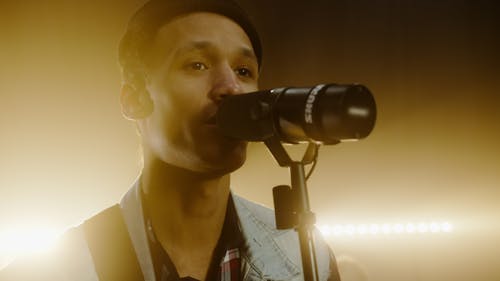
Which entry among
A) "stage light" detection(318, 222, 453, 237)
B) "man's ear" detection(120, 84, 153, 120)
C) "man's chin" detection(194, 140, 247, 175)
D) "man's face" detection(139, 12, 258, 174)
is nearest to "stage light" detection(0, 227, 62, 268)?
"stage light" detection(318, 222, 453, 237)

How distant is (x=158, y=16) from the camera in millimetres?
1614

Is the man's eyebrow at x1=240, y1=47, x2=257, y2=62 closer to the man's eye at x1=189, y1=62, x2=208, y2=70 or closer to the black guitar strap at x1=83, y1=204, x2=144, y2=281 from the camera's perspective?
the man's eye at x1=189, y1=62, x2=208, y2=70

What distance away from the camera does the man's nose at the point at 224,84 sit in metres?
1.41

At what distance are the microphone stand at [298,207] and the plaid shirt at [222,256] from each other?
53 centimetres

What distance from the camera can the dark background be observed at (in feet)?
11.4

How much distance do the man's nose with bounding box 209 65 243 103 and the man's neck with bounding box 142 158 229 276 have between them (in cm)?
28

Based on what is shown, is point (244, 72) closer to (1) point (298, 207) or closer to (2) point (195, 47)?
(2) point (195, 47)

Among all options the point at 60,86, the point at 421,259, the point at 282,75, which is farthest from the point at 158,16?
the point at 421,259

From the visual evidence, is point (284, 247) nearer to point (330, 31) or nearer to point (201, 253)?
point (201, 253)

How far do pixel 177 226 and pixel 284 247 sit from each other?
460mm

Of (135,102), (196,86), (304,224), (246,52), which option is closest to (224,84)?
(196,86)

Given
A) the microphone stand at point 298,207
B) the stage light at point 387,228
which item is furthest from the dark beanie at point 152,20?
the stage light at point 387,228

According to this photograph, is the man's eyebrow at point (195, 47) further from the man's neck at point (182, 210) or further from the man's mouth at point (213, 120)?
the man's neck at point (182, 210)

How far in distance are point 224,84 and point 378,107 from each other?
264cm
